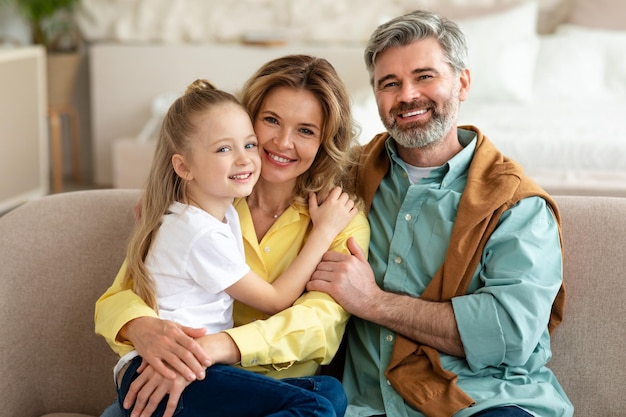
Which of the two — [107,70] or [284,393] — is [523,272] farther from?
[107,70]

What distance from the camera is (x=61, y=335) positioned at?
205cm

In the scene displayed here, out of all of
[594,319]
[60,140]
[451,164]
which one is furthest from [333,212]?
[60,140]

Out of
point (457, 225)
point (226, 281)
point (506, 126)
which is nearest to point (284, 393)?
point (226, 281)

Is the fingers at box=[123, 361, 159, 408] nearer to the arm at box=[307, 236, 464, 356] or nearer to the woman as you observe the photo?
the woman

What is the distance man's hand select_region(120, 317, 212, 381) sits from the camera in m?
1.64

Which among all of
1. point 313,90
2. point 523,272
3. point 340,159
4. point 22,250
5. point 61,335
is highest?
point 313,90

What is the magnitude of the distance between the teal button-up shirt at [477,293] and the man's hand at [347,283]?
8 centimetres

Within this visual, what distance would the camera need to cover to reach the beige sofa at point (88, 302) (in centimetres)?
191

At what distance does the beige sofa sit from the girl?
10.3 inches

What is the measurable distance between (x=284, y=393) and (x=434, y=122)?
2.47ft

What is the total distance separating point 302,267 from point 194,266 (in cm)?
25

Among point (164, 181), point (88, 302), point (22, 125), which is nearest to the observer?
point (164, 181)

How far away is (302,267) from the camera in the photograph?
1.85 meters

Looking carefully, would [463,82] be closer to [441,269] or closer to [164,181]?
[441,269]
